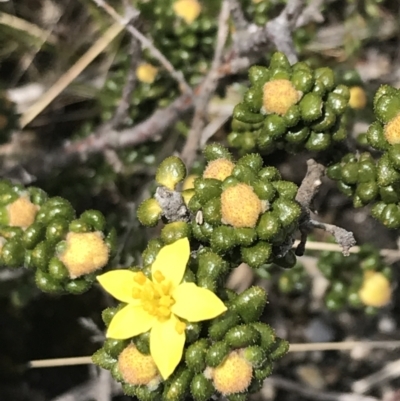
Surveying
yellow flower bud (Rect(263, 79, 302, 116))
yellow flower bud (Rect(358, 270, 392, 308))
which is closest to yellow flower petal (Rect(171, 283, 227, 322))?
yellow flower bud (Rect(263, 79, 302, 116))

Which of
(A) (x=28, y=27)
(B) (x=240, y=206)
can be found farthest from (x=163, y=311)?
(A) (x=28, y=27)

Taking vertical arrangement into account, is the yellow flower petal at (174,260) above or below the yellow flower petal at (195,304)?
above

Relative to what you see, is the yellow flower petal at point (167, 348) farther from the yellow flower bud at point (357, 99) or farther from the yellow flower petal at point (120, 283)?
the yellow flower bud at point (357, 99)

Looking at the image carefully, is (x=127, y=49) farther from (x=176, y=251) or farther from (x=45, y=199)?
(x=176, y=251)

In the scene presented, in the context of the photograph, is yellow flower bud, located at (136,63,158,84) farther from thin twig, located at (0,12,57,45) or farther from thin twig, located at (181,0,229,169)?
thin twig, located at (0,12,57,45)

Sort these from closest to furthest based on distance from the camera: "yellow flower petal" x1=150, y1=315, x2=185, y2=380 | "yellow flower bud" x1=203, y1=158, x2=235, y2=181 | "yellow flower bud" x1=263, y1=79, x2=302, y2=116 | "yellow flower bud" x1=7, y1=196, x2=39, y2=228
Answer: "yellow flower petal" x1=150, y1=315, x2=185, y2=380 < "yellow flower bud" x1=203, y1=158, x2=235, y2=181 < "yellow flower bud" x1=263, y1=79, x2=302, y2=116 < "yellow flower bud" x1=7, y1=196, x2=39, y2=228

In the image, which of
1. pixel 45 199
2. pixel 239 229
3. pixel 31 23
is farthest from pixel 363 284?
pixel 31 23

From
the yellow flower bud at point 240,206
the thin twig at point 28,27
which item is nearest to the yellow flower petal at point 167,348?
the yellow flower bud at point 240,206
